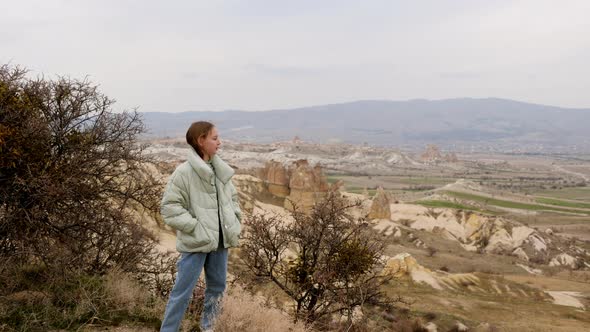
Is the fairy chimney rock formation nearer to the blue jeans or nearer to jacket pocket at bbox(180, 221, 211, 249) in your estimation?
the blue jeans

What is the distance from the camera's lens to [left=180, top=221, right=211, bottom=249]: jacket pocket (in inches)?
156

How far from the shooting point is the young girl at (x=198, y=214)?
13.0ft

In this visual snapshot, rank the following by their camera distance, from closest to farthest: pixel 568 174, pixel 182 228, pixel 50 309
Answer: pixel 182 228
pixel 50 309
pixel 568 174

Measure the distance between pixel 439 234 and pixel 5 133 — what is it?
4931cm

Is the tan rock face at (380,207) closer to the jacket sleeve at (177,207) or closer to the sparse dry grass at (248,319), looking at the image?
the sparse dry grass at (248,319)

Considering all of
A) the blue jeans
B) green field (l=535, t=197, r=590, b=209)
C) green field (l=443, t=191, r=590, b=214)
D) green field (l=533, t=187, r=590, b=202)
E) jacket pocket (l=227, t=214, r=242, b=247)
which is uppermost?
jacket pocket (l=227, t=214, r=242, b=247)

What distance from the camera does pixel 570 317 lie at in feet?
67.2

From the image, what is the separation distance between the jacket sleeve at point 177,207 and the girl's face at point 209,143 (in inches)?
13.1

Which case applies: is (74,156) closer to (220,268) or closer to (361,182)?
(220,268)

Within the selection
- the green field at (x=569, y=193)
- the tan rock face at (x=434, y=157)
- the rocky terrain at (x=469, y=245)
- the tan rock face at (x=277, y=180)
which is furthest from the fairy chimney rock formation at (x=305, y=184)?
the tan rock face at (x=434, y=157)

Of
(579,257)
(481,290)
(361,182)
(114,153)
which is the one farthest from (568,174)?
(114,153)

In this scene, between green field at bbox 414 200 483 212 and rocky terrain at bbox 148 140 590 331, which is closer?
rocky terrain at bbox 148 140 590 331

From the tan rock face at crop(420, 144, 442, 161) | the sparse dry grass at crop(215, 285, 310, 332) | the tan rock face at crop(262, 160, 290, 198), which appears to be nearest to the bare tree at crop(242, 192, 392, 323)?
the sparse dry grass at crop(215, 285, 310, 332)

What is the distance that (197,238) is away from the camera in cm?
396
